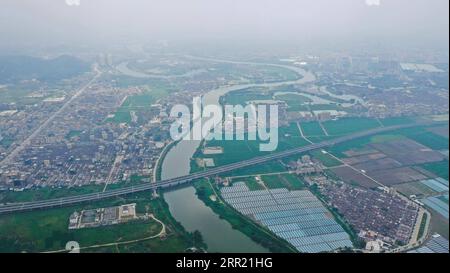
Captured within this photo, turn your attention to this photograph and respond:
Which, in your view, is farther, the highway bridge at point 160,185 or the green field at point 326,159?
the green field at point 326,159

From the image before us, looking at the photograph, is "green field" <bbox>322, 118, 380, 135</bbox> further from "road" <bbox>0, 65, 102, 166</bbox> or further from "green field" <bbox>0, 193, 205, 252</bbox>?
"road" <bbox>0, 65, 102, 166</bbox>

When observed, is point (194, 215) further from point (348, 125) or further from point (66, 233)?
point (348, 125)

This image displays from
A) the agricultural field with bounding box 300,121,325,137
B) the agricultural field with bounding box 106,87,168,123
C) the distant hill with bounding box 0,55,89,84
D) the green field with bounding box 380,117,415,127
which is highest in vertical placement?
the distant hill with bounding box 0,55,89,84

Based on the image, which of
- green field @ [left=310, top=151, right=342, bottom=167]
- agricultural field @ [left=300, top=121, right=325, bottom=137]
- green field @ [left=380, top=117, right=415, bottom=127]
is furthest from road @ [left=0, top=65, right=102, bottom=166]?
green field @ [left=380, top=117, right=415, bottom=127]

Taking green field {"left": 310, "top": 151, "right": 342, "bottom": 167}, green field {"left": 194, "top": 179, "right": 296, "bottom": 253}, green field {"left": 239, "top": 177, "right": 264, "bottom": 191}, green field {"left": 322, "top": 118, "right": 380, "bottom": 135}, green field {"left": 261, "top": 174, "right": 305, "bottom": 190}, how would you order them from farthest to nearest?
green field {"left": 322, "top": 118, "right": 380, "bottom": 135}, green field {"left": 310, "top": 151, "right": 342, "bottom": 167}, green field {"left": 261, "top": 174, "right": 305, "bottom": 190}, green field {"left": 239, "top": 177, "right": 264, "bottom": 191}, green field {"left": 194, "top": 179, "right": 296, "bottom": 253}

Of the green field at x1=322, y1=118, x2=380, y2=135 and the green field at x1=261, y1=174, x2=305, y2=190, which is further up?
the green field at x1=322, y1=118, x2=380, y2=135

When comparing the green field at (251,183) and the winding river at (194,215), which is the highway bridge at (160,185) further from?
the green field at (251,183)

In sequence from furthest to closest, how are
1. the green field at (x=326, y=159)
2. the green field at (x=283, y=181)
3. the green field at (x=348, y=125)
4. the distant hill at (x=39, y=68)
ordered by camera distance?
1. the distant hill at (x=39, y=68)
2. the green field at (x=348, y=125)
3. the green field at (x=326, y=159)
4. the green field at (x=283, y=181)

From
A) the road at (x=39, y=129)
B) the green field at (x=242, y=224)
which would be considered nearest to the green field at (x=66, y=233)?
the green field at (x=242, y=224)

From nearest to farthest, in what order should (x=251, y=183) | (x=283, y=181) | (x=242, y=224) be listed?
(x=242, y=224), (x=251, y=183), (x=283, y=181)

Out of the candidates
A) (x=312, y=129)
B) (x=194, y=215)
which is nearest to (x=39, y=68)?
(x=312, y=129)
